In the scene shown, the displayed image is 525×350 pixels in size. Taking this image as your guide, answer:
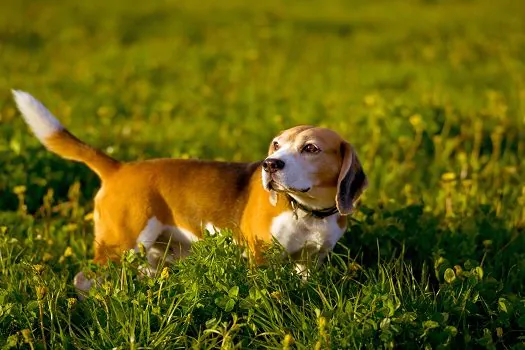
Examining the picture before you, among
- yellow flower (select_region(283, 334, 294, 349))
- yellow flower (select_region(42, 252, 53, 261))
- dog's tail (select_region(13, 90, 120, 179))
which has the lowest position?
yellow flower (select_region(42, 252, 53, 261))

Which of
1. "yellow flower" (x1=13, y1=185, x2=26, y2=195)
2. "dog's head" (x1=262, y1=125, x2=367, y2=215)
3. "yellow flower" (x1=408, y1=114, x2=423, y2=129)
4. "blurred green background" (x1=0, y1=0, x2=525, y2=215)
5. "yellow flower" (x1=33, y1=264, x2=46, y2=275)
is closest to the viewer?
"yellow flower" (x1=33, y1=264, x2=46, y2=275)

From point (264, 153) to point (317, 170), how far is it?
3.35m

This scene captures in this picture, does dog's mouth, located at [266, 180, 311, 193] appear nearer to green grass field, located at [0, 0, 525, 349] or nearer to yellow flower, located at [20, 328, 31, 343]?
green grass field, located at [0, 0, 525, 349]

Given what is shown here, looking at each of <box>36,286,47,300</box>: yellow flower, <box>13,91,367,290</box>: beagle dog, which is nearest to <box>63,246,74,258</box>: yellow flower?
<box>13,91,367,290</box>: beagle dog

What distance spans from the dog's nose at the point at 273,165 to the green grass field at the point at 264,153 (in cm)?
38

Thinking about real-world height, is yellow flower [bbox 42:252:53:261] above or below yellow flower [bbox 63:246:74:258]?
above

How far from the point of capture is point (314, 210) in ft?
14.5

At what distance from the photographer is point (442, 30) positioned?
15758mm

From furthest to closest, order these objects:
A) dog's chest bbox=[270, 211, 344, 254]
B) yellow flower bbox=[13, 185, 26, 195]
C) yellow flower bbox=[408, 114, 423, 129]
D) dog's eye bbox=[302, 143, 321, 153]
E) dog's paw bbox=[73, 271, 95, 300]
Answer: yellow flower bbox=[408, 114, 423, 129] < yellow flower bbox=[13, 185, 26, 195] < dog's paw bbox=[73, 271, 95, 300] < dog's chest bbox=[270, 211, 344, 254] < dog's eye bbox=[302, 143, 321, 153]

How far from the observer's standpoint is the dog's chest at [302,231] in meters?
4.42

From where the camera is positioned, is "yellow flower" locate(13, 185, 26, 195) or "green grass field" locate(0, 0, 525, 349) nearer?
"green grass field" locate(0, 0, 525, 349)

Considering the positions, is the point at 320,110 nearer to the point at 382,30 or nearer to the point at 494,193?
the point at 494,193

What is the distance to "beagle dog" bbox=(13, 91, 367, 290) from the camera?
4.33 metres

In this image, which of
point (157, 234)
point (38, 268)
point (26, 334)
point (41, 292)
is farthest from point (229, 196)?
point (26, 334)
